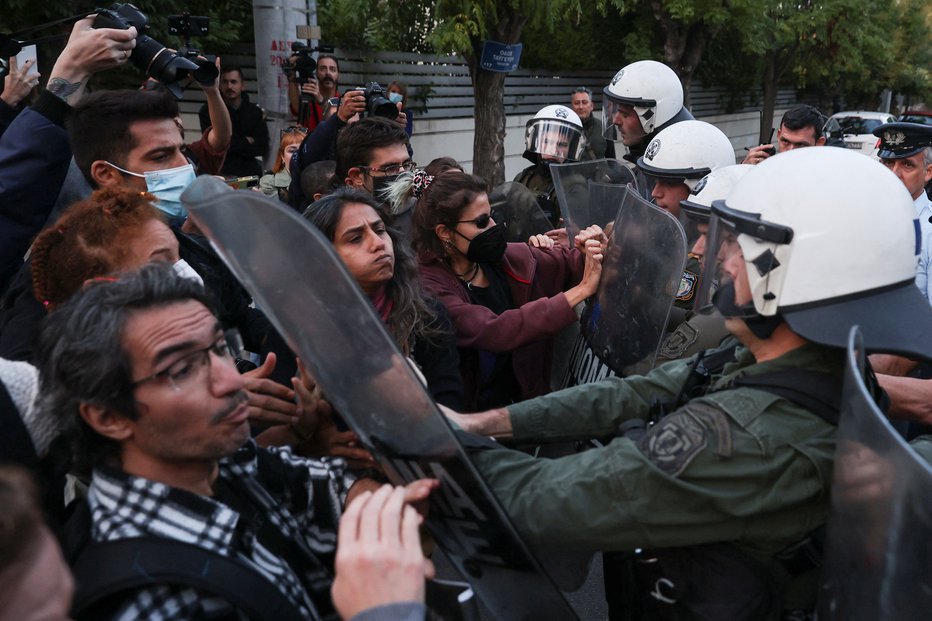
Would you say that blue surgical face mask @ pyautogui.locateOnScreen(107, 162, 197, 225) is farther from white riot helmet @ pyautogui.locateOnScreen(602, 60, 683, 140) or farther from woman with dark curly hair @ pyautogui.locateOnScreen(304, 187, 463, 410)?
white riot helmet @ pyautogui.locateOnScreen(602, 60, 683, 140)

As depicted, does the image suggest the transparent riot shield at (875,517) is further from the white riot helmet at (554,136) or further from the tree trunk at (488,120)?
the tree trunk at (488,120)

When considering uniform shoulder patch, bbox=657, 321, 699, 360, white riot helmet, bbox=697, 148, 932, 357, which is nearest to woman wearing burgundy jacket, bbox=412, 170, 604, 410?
uniform shoulder patch, bbox=657, 321, 699, 360

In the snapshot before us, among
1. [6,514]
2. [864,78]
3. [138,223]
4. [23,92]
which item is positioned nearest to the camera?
[6,514]

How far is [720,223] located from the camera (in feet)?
5.91

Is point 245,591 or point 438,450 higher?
point 438,450

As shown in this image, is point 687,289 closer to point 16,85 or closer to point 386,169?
point 386,169

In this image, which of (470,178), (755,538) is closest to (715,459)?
(755,538)

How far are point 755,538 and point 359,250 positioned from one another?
1.65 m

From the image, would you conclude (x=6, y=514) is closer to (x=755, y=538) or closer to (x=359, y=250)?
(x=755, y=538)

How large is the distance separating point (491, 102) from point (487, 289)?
702 centimetres

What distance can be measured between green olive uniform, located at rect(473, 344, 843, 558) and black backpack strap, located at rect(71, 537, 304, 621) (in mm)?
468

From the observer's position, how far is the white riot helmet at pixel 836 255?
159 cm

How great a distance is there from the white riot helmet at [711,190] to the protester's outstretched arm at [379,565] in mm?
1894

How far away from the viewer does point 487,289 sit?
11.3 feet
